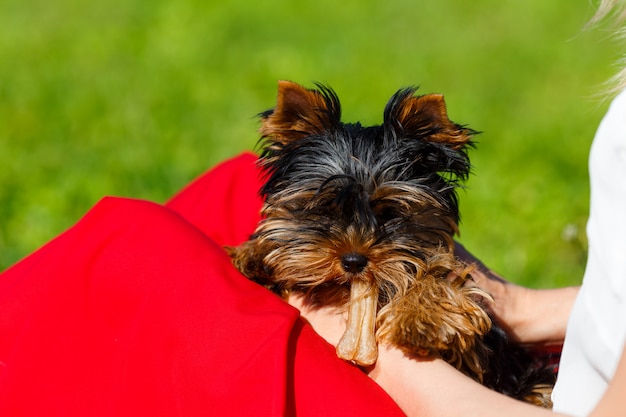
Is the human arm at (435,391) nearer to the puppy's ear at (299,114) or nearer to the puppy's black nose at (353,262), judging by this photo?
the puppy's black nose at (353,262)

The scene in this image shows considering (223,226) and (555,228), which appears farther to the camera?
(555,228)

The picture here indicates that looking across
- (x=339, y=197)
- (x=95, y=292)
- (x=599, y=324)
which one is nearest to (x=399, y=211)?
(x=339, y=197)

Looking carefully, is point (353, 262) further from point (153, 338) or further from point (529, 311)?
point (529, 311)

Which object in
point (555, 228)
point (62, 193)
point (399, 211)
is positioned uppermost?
point (399, 211)

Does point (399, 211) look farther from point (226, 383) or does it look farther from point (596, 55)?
point (596, 55)

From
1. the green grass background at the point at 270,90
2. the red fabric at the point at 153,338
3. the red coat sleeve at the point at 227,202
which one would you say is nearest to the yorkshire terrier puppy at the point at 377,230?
the red fabric at the point at 153,338

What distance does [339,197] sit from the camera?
106 inches

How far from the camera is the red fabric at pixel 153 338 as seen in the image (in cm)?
237

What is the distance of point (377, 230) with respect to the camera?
2666 mm

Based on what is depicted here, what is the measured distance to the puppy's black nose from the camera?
2641mm

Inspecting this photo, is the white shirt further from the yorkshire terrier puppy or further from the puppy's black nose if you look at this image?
the puppy's black nose

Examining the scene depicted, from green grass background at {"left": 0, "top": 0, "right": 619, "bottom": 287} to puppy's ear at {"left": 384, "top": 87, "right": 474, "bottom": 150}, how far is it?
246cm

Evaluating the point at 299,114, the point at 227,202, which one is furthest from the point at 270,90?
the point at 299,114

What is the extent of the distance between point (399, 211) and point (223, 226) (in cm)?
119
